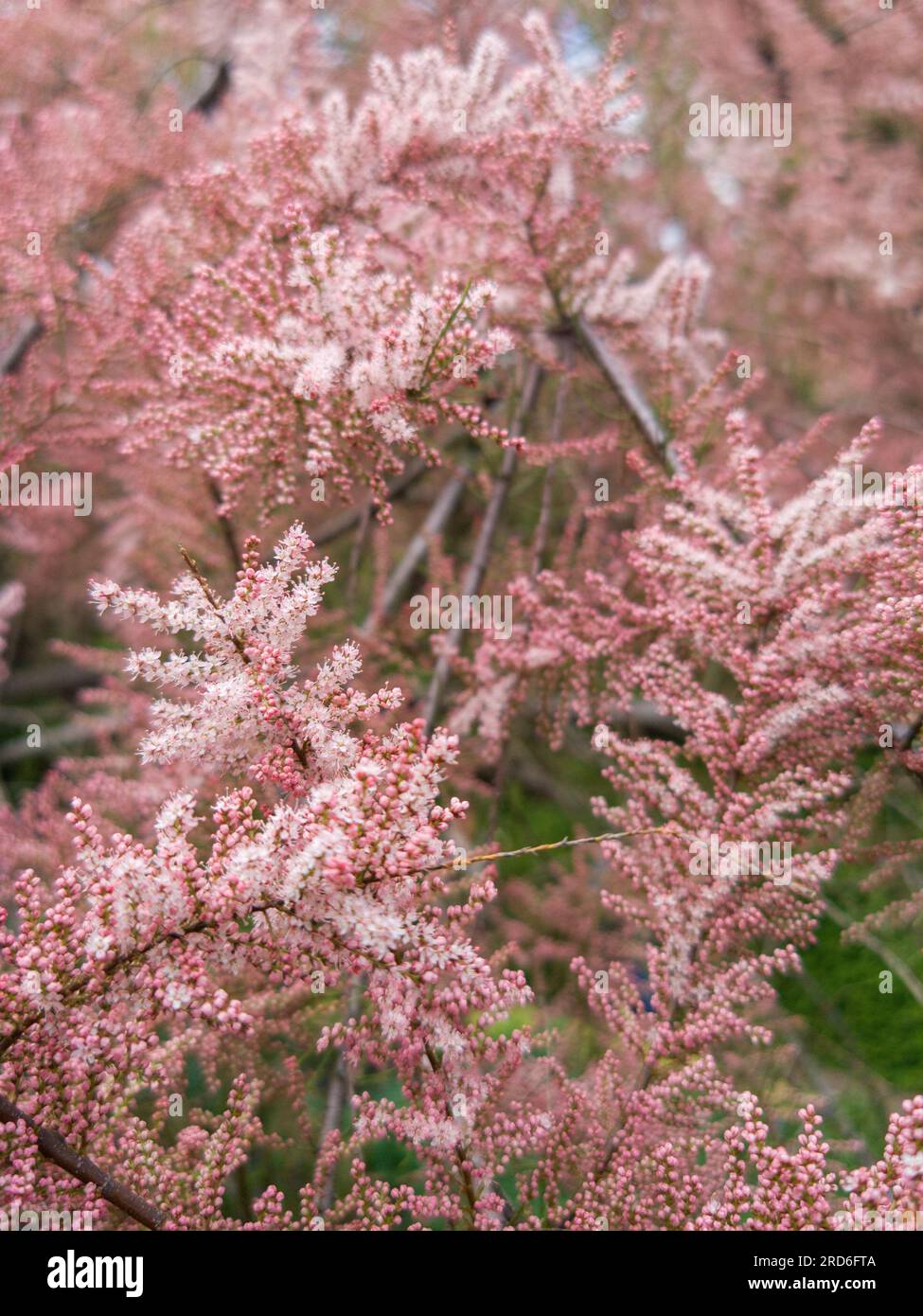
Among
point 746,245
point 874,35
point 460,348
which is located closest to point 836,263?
point 746,245

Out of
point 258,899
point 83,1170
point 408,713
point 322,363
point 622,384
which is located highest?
point 622,384

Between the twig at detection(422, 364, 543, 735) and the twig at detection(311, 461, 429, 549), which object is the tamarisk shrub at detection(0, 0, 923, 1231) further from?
the twig at detection(311, 461, 429, 549)

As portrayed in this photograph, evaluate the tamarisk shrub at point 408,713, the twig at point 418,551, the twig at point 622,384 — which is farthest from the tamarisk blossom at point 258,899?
the twig at point 418,551

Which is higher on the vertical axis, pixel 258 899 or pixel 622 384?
pixel 622 384

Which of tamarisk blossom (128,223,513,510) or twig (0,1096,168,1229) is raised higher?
tamarisk blossom (128,223,513,510)

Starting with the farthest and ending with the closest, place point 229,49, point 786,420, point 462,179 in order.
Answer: point 786,420 < point 229,49 < point 462,179

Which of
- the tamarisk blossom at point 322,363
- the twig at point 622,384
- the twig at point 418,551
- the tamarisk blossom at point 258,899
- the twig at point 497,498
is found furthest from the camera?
the twig at point 418,551

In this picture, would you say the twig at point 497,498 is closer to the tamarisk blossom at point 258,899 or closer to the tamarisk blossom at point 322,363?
the tamarisk blossom at point 322,363

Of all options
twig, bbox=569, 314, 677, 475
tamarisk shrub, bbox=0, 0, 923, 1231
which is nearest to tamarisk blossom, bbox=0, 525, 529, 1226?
tamarisk shrub, bbox=0, 0, 923, 1231

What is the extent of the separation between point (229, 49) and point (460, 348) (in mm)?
3537

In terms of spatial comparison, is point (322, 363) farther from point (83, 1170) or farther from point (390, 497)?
point (390, 497)

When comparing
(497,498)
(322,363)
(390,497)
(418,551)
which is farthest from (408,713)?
(322,363)

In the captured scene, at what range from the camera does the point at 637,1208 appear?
1.51 m

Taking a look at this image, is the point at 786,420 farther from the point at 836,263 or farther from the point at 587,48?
the point at 587,48
